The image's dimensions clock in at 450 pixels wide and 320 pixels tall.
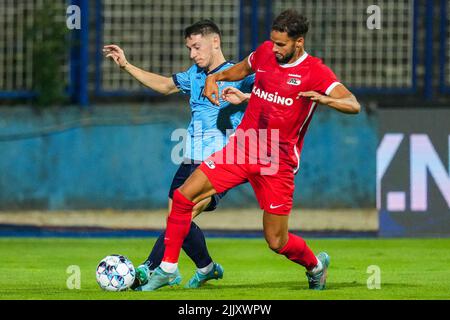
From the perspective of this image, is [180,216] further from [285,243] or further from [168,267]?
[285,243]

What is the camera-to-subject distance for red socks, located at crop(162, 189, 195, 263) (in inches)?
384

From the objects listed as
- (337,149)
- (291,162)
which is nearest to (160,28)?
(337,149)

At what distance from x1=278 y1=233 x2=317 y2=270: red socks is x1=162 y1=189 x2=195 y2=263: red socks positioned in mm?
738

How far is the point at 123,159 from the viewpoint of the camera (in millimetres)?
15672

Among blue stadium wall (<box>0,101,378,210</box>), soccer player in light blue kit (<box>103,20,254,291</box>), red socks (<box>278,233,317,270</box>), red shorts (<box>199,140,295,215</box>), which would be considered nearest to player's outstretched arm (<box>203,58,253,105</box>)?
red shorts (<box>199,140,295,215</box>)

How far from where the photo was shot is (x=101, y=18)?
16781mm

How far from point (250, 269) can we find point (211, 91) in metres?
2.66

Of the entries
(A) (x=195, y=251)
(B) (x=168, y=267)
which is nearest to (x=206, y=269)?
(A) (x=195, y=251)

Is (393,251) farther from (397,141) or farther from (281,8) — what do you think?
(281,8)

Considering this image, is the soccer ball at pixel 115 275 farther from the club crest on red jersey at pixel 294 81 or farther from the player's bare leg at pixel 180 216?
the club crest on red jersey at pixel 294 81

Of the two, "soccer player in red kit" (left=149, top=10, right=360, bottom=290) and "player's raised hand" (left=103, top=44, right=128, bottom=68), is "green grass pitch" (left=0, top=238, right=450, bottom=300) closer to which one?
"soccer player in red kit" (left=149, top=10, right=360, bottom=290)

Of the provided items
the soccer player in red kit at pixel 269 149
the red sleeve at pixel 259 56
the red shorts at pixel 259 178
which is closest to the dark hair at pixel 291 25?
the soccer player in red kit at pixel 269 149

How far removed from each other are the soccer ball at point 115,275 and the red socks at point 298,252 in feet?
3.67
